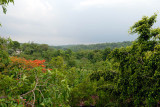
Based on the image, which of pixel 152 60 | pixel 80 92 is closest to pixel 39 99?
pixel 152 60

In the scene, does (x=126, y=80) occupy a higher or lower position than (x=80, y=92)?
higher

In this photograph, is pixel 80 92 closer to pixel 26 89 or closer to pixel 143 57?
pixel 143 57

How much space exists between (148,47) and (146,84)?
145 cm

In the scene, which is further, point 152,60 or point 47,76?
point 152,60

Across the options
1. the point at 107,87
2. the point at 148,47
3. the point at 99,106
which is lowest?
the point at 99,106

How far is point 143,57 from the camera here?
495cm

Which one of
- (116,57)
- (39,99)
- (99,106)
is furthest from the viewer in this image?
(99,106)

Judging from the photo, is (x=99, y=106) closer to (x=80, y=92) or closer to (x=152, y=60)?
(x=80, y=92)

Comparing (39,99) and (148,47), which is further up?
(148,47)

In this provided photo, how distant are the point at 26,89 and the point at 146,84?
4.45 meters

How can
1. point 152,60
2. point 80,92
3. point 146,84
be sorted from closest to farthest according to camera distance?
point 152,60
point 146,84
point 80,92

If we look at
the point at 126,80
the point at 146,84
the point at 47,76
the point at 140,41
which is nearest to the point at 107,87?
the point at 126,80

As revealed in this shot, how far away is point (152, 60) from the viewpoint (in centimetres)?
408

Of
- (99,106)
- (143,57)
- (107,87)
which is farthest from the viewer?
(99,106)
